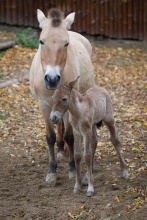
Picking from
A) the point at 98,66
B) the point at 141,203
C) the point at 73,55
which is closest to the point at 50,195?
the point at 141,203

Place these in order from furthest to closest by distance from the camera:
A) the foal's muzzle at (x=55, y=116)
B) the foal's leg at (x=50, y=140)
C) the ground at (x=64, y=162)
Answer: the foal's leg at (x=50, y=140), the ground at (x=64, y=162), the foal's muzzle at (x=55, y=116)

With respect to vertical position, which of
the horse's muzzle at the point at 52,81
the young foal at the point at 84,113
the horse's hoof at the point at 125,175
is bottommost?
the horse's hoof at the point at 125,175

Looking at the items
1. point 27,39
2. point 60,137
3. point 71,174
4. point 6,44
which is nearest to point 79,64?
point 60,137

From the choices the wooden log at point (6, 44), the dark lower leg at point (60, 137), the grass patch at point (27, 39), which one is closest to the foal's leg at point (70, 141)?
the dark lower leg at point (60, 137)

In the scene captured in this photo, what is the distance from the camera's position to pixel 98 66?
12680 mm

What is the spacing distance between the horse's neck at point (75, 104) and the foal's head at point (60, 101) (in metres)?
0.09

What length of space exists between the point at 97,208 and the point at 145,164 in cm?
153

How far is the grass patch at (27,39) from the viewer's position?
44.4 ft

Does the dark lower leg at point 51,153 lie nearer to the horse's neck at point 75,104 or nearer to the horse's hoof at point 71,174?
the horse's hoof at point 71,174

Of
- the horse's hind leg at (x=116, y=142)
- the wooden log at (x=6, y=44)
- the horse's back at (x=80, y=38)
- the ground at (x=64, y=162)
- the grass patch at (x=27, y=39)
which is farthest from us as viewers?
the grass patch at (x=27, y=39)

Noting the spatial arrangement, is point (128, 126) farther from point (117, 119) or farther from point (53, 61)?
point (53, 61)

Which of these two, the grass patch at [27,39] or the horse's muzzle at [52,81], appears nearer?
the horse's muzzle at [52,81]

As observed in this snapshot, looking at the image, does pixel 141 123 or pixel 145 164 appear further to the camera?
pixel 141 123

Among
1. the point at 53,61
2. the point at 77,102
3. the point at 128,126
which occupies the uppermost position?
the point at 53,61
